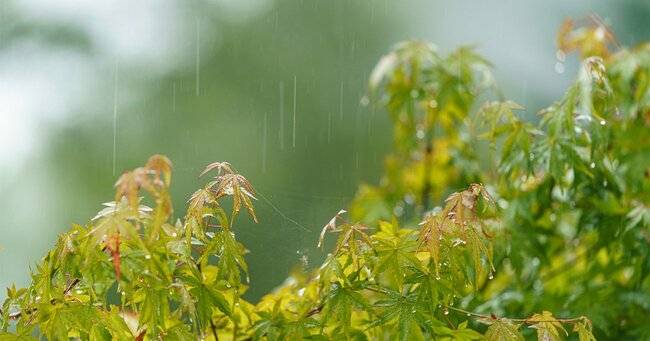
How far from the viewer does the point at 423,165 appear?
3824mm

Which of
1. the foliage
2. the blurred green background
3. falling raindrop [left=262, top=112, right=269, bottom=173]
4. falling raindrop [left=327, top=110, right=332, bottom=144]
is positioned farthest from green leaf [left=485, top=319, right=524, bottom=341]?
falling raindrop [left=327, top=110, right=332, bottom=144]

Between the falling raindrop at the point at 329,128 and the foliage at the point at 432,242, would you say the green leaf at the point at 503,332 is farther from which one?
the falling raindrop at the point at 329,128

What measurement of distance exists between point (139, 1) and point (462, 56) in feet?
55.3

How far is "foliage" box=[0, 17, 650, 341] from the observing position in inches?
83.2

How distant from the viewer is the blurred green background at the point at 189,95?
53.7 feet

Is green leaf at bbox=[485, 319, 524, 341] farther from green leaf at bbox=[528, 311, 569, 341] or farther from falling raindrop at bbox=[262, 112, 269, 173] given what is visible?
falling raindrop at bbox=[262, 112, 269, 173]

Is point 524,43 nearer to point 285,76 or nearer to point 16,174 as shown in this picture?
point 285,76

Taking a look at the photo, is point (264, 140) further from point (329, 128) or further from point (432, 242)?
point (432, 242)

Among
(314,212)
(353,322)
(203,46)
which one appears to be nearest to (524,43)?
(203,46)

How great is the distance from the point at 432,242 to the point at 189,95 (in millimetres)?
16105

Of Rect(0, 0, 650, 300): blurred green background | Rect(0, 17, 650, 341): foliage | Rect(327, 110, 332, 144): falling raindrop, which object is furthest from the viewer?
Rect(327, 110, 332, 144): falling raindrop

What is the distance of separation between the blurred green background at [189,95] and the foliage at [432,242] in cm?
1123

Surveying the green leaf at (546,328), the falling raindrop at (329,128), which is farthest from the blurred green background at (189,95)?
the green leaf at (546,328)

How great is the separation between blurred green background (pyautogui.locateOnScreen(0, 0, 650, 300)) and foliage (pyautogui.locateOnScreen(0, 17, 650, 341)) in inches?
442
